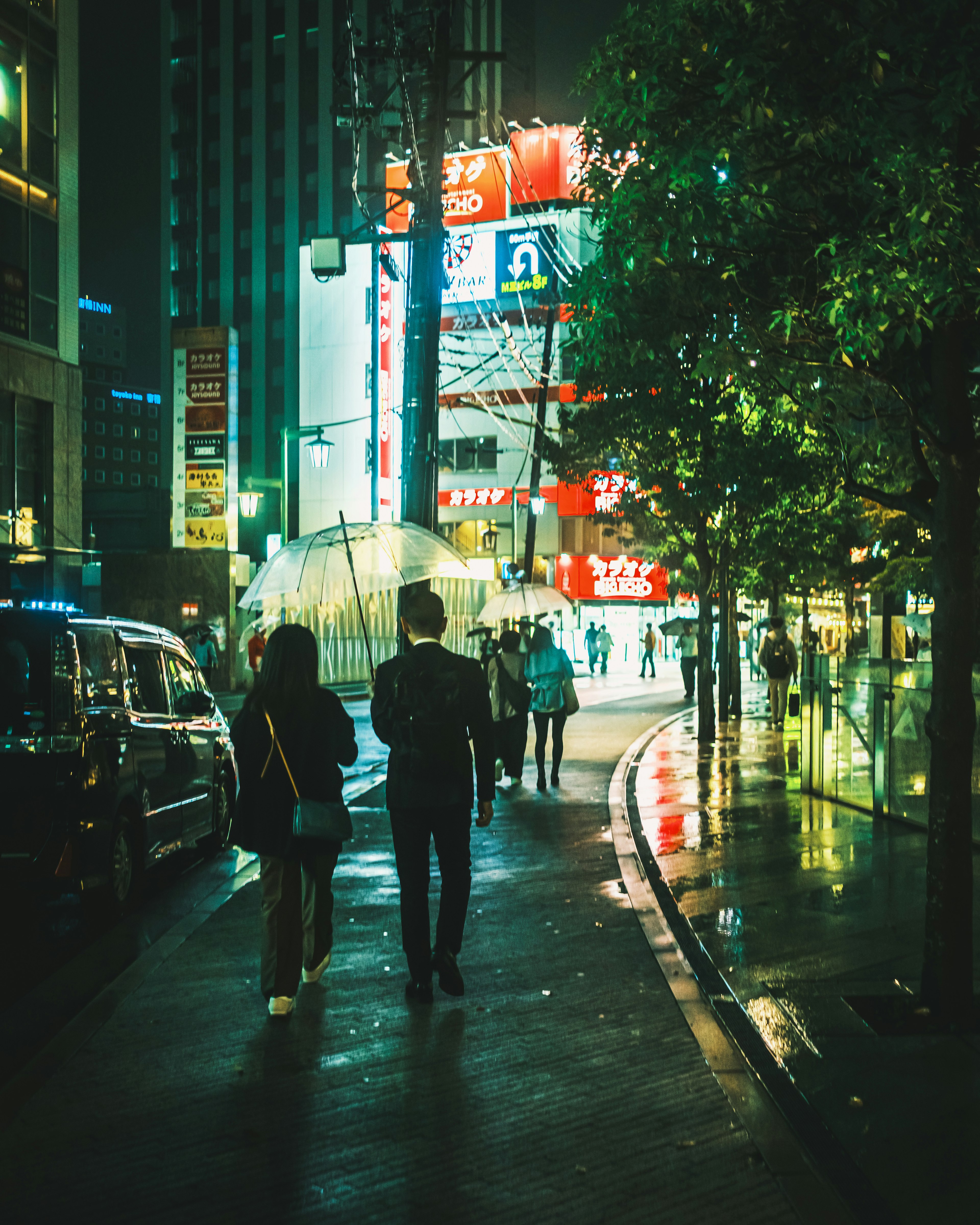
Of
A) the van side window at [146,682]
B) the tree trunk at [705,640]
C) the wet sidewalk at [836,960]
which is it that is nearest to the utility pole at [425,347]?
the van side window at [146,682]

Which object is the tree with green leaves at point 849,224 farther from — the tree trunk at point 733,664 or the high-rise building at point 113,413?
the high-rise building at point 113,413

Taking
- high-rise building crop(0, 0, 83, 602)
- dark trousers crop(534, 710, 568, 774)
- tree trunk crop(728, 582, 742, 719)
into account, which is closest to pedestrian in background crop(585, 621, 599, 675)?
tree trunk crop(728, 582, 742, 719)

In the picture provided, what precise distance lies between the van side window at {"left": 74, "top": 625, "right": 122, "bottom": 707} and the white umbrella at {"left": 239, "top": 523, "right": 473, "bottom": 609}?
1483 mm

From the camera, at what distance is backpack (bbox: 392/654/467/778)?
5.46 meters

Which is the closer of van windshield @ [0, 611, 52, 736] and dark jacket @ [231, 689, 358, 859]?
dark jacket @ [231, 689, 358, 859]

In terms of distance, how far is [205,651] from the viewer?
2598 centimetres

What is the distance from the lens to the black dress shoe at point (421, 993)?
5621 millimetres

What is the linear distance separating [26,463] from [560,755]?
13820mm

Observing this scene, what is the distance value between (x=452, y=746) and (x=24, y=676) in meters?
2.87

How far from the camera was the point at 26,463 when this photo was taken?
22.6 m

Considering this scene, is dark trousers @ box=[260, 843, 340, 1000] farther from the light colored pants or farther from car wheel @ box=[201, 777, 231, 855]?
the light colored pants

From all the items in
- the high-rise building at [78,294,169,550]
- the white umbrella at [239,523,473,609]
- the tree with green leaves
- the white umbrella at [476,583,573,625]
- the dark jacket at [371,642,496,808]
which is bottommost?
the dark jacket at [371,642,496,808]

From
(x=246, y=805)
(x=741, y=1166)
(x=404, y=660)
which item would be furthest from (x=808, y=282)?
(x=741, y=1166)

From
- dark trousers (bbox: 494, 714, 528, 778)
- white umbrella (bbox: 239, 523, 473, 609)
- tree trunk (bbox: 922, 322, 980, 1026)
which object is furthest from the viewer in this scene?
dark trousers (bbox: 494, 714, 528, 778)
